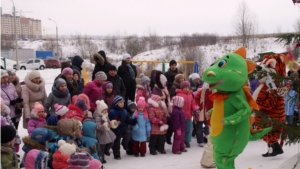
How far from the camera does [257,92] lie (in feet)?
19.5

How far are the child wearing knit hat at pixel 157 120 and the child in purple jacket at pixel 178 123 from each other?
0.19 m

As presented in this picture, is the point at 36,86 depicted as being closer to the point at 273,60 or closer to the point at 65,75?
the point at 65,75

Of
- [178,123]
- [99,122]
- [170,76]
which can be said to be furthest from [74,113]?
[170,76]

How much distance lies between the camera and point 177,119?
6895 millimetres

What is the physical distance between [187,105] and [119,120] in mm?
1633

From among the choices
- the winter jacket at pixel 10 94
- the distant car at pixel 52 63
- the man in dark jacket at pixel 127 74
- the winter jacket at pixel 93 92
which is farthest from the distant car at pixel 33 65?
the winter jacket at pixel 93 92

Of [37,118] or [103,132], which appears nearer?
[37,118]

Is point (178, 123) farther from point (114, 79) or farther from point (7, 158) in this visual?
point (7, 158)

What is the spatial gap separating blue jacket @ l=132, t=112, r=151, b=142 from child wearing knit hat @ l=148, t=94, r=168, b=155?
0.42 ft

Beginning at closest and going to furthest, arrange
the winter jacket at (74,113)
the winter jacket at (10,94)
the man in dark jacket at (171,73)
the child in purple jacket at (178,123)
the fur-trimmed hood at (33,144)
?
the fur-trimmed hood at (33,144) < the winter jacket at (74,113) < the winter jacket at (10,94) < the child in purple jacket at (178,123) < the man in dark jacket at (171,73)

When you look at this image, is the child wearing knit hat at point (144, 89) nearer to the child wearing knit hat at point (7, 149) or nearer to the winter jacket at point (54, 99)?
the winter jacket at point (54, 99)

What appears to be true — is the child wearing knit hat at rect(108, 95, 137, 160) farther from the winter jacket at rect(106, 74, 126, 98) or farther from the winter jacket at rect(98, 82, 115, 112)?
the winter jacket at rect(106, 74, 126, 98)

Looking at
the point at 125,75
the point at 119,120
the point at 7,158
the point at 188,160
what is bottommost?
the point at 188,160

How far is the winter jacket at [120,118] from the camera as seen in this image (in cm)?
639
